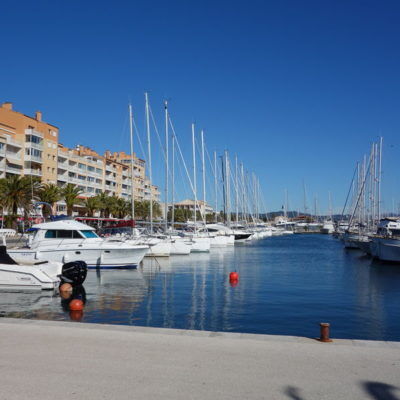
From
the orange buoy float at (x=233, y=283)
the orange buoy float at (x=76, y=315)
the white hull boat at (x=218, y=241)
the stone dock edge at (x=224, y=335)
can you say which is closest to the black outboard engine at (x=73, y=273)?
the orange buoy float at (x=76, y=315)

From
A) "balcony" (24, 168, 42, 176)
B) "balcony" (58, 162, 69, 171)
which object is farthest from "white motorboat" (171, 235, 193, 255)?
"balcony" (58, 162, 69, 171)

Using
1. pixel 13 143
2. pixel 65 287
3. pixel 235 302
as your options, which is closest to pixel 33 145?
pixel 13 143

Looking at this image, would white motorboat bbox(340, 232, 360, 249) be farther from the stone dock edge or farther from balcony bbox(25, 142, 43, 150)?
balcony bbox(25, 142, 43, 150)

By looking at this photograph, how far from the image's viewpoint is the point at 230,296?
2278cm

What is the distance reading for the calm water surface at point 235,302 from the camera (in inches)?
630

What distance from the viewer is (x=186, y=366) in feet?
26.3

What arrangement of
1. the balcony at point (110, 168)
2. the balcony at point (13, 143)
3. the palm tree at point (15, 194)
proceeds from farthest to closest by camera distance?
the balcony at point (110, 168) → the balcony at point (13, 143) → the palm tree at point (15, 194)

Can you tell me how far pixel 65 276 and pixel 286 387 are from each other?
683 inches

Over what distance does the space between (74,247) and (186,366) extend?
24903 mm

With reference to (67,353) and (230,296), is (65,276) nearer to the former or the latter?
(230,296)

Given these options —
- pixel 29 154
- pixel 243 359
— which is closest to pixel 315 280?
pixel 243 359

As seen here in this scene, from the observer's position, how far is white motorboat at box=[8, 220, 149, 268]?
31156mm

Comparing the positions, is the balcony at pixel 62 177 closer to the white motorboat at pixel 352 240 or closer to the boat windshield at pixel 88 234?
the white motorboat at pixel 352 240

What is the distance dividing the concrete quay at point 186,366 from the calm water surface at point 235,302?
5173 mm
